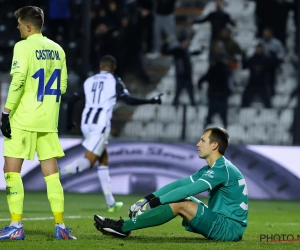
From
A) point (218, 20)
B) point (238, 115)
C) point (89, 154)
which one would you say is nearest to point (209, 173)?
point (89, 154)

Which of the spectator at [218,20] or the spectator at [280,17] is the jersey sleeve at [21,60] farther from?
the spectator at [280,17]

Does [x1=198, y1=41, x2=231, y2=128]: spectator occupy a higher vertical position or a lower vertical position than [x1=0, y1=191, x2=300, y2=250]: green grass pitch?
higher

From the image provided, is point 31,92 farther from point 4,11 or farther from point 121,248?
point 4,11

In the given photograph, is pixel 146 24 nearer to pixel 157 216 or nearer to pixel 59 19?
pixel 59 19

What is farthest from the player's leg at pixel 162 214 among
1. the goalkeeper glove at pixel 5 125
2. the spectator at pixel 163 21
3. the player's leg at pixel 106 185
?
the spectator at pixel 163 21

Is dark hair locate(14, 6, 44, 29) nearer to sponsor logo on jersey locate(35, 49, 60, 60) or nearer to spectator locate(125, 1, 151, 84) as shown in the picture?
sponsor logo on jersey locate(35, 49, 60, 60)

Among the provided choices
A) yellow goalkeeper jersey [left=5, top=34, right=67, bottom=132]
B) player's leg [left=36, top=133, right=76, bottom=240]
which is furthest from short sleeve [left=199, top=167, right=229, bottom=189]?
yellow goalkeeper jersey [left=5, top=34, right=67, bottom=132]

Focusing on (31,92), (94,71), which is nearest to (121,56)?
(94,71)

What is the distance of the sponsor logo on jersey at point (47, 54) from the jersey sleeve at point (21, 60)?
116 mm

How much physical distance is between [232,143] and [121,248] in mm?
8340

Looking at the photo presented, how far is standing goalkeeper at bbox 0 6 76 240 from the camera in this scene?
657 centimetres

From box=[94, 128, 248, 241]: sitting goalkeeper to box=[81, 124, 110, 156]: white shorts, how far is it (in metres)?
4.31

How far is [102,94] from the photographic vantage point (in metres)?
11.2

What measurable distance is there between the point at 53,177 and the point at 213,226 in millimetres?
1396
